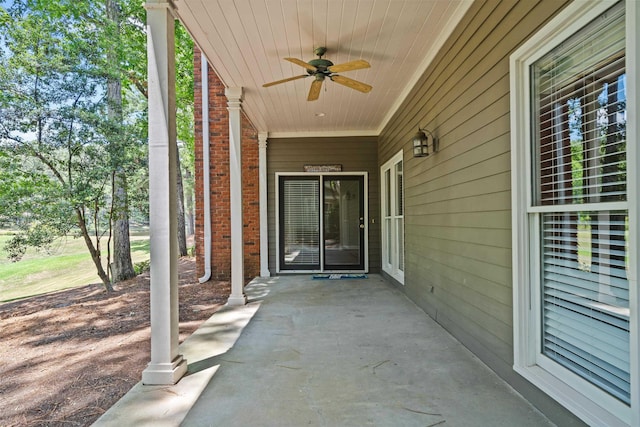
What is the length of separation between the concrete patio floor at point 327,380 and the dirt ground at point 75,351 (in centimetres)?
29

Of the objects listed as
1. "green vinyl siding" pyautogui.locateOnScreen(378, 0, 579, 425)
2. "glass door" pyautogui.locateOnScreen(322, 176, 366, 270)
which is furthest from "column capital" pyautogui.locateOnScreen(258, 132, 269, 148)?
"green vinyl siding" pyautogui.locateOnScreen(378, 0, 579, 425)

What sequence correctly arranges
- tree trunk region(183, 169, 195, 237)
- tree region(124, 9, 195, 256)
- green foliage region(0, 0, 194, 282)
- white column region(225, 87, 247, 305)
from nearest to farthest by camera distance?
1. white column region(225, 87, 247, 305)
2. green foliage region(0, 0, 194, 282)
3. tree region(124, 9, 195, 256)
4. tree trunk region(183, 169, 195, 237)

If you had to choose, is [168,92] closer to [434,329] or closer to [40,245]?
[434,329]

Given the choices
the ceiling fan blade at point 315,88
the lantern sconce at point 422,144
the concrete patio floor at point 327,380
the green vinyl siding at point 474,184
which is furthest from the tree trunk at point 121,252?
the green vinyl siding at point 474,184

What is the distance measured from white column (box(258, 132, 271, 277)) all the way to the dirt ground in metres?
1.20

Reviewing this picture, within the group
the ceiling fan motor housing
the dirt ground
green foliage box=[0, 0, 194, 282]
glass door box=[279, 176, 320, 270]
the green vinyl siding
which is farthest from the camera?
glass door box=[279, 176, 320, 270]

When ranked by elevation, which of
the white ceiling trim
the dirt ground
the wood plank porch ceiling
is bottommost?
the dirt ground

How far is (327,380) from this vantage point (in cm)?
240

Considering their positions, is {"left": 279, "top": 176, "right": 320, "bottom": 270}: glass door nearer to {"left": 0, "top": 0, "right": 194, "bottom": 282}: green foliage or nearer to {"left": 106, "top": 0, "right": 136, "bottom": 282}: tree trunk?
{"left": 0, "top": 0, "right": 194, "bottom": 282}: green foliage

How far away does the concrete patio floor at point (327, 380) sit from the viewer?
6.39 feet

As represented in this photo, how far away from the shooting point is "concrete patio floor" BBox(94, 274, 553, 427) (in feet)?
6.39

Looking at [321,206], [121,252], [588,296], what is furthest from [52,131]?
[588,296]

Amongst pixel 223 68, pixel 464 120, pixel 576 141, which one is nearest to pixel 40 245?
pixel 223 68

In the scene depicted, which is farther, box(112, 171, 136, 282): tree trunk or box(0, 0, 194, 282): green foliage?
box(112, 171, 136, 282): tree trunk
